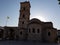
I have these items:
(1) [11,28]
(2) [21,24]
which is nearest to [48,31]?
(2) [21,24]

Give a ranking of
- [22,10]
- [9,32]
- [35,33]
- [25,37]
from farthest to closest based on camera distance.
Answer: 1. [9,32]
2. [22,10]
3. [25,37]
4. [35,33]

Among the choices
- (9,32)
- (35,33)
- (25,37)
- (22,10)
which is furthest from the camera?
(9,32)

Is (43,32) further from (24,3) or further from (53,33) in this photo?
(24,3)

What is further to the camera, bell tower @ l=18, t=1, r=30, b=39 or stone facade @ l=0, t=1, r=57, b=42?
bell tower @ l=18, t=1, r=30, b=39

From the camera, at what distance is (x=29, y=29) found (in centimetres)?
3262

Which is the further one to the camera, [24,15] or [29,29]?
[24,15]

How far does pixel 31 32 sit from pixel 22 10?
11.2 m

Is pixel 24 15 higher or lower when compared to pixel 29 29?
higher

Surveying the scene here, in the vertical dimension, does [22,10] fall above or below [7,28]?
above

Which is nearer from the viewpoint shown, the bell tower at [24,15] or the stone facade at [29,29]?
the stone facade at [29,29]

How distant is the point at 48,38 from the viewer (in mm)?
31672

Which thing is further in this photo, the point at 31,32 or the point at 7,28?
the point at 7,28

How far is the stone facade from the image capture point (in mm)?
31531

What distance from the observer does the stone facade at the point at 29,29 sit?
103 feet
